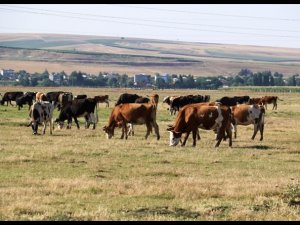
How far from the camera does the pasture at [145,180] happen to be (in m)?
11.5

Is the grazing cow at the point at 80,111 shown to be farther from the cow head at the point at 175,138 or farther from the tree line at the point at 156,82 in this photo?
the tree line at the point at 156,82

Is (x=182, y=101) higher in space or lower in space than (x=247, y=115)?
lower

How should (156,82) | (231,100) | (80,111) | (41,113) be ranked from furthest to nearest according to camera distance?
1. (156,82)
2. (231,100)
3. (80,111)
4. (41,113)

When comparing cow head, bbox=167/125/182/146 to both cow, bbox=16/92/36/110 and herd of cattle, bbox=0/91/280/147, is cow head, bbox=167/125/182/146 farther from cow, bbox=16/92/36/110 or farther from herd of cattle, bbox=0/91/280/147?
cow, bbox=16/92/36/110

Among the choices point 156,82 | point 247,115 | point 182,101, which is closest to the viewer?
point 247,115

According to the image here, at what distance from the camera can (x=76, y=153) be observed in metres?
21.3

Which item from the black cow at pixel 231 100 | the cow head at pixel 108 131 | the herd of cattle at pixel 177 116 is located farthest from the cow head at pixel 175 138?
the black cow at pixel 231 100

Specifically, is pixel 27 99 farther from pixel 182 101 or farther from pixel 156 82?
pixel 156 82

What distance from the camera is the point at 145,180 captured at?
15633mm

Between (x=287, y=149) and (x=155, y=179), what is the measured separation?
958cm

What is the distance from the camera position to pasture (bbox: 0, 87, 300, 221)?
1148cm

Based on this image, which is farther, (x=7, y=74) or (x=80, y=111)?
(x=7, y=74)

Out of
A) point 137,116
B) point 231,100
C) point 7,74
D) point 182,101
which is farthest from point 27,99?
point 7,74
